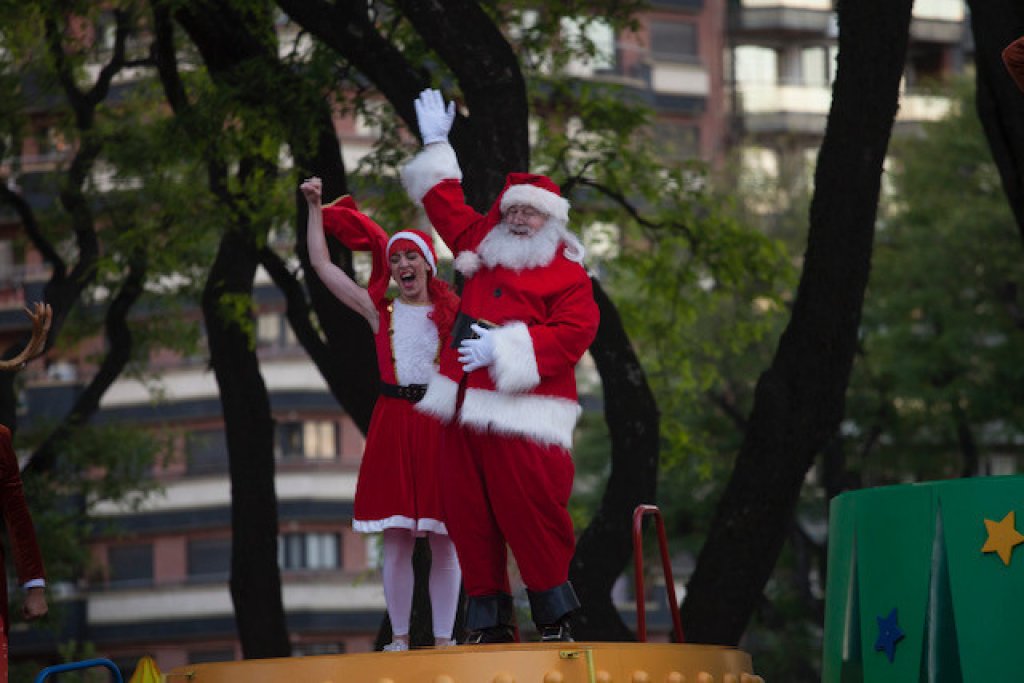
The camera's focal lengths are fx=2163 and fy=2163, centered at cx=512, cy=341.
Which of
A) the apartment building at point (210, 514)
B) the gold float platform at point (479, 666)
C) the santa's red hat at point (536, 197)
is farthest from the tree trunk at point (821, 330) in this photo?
the apartment building at point (210, 514)

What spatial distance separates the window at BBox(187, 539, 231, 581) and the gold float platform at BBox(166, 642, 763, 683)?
4089 cm

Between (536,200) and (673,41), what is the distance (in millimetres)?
47441

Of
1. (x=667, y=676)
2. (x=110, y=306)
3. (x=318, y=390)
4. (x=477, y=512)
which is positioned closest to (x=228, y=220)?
(x=110, y=306)

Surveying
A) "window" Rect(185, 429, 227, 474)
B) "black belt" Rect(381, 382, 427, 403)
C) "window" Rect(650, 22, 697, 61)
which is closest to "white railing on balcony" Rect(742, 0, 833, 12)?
"window" Rect(650, 22, 697, 61)

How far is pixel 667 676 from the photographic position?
7.72m

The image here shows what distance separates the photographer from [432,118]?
9555mm

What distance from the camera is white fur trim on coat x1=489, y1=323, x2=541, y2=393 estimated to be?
332 inches

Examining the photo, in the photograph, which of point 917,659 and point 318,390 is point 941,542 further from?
point 318,390

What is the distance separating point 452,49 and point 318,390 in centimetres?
3674

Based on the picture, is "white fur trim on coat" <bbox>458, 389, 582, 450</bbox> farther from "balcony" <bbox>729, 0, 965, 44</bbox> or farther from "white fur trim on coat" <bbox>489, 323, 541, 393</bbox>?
"balcony" <bbox>729, 0, 965, 44</bbox>

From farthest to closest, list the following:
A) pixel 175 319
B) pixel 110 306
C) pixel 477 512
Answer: pixel 175 319, pixel 110 306, pixel 477 512

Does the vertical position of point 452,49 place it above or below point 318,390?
above

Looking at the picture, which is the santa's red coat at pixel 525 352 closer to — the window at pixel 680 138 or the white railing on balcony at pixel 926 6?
the window at pixel 680 138

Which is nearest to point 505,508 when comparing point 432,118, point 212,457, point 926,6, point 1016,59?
point 432,118
